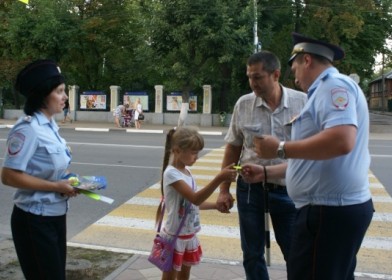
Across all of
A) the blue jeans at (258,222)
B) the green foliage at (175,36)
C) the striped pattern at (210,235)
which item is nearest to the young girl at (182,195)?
the blue jeans at (258,222)

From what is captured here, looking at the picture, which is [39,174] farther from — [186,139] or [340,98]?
[340,98]

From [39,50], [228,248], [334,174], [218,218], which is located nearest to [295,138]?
[334,174]

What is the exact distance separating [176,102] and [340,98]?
85.6 ft

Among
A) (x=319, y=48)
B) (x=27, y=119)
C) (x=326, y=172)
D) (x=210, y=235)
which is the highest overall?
(x=319, y=48)

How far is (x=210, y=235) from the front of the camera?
6.02 metres

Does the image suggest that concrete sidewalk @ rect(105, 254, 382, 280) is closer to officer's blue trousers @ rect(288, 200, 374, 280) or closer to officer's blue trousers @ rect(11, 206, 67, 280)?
officer's blue trousers @ rect(11, 206, 67, 280)

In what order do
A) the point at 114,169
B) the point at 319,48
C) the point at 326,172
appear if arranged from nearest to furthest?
the point at 326,172 → the point at 319,48 → the point at 114,169

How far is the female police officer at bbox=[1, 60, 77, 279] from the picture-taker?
2.68 m

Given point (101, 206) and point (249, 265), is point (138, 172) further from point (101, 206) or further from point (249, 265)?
point (249, 265)

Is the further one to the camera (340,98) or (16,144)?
(16,144)

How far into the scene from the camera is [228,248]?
5.54 metres

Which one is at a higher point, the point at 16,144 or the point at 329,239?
the point at 16,144

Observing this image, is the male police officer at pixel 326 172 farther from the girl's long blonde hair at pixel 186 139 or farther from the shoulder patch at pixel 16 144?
the shoulder patch at pixel 16 144

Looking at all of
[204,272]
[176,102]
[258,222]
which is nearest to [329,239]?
[258,222]
